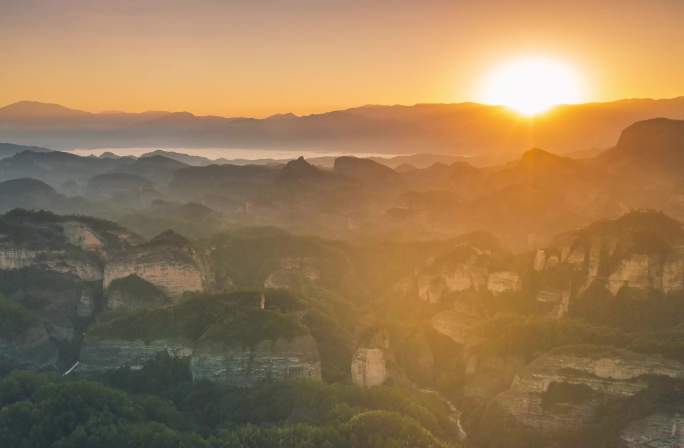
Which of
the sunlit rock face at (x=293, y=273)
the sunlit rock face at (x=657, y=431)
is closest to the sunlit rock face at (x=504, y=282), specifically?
the sunlit rock face at (x=293, y=273)

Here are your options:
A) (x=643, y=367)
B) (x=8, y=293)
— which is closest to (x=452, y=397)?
(x=643, y=367)

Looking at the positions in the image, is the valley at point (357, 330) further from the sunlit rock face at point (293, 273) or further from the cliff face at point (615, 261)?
the sunlit rock face at point (293, 273)

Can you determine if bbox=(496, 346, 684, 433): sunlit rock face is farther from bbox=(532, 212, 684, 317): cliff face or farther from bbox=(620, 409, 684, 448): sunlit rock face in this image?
bbox=(532, 212, 684, 317): cliff face

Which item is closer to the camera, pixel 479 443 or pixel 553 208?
pixel 479 443

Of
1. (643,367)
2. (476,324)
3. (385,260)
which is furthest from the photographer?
(385,260)

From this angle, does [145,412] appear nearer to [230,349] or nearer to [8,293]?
[230,349]

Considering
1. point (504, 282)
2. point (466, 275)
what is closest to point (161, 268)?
point (466, 275)
